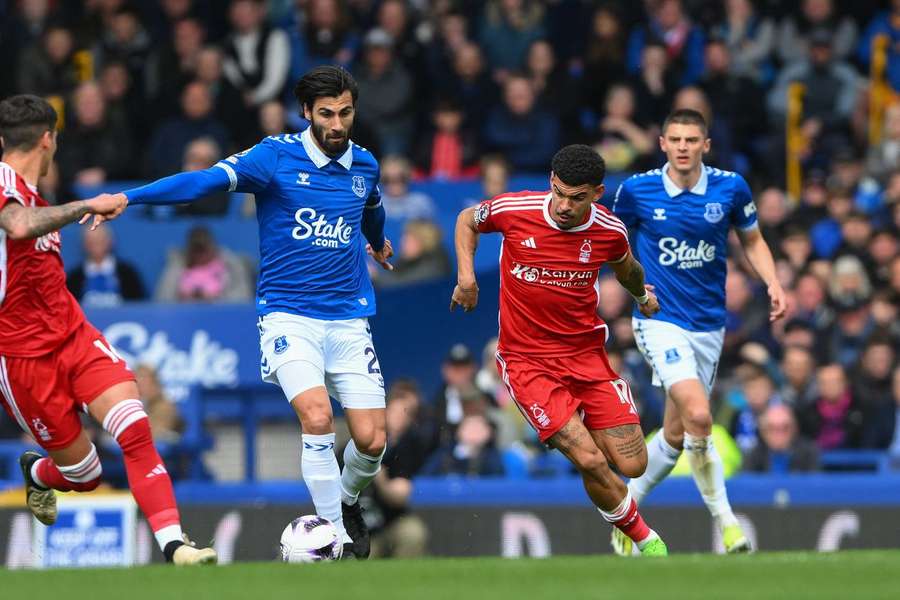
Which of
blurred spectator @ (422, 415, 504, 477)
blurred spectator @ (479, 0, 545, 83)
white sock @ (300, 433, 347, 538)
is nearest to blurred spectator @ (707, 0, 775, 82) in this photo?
blurred spectator @ (479, 0, 545, 83)

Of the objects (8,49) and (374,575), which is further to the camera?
(8,49)

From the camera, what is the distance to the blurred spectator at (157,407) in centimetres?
1536

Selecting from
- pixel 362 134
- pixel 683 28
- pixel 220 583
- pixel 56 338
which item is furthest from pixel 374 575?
pixel 683 28

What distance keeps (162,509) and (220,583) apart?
4.45 feet

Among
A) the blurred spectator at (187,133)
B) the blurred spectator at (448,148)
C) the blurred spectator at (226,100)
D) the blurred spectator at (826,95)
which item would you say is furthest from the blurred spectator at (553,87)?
the blurred spectator at (187,133)

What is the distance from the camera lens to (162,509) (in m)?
9.80

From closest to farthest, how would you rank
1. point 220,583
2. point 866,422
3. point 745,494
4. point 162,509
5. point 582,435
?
point 220,583 < point 162,509 < point 582,435 < point 745,494 < point 866,422

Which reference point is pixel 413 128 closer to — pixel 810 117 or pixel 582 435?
pixel 810 117

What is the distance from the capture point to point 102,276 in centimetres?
1703

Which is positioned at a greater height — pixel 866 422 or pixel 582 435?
pixel 582 435

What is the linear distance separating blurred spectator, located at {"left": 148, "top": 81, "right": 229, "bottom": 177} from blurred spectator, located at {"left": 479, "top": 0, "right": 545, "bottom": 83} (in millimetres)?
3077

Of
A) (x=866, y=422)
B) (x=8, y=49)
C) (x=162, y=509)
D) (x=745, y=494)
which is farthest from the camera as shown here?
(x=8, y=49)

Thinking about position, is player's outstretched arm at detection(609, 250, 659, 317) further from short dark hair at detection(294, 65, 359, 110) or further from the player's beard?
short dark hair at detection(294, 65, 359, 110)

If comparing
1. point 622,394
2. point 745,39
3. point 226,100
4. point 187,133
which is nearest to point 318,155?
point 622,394
